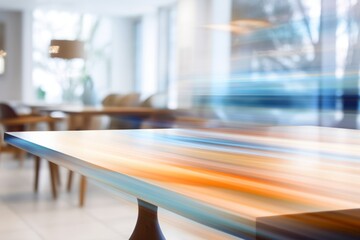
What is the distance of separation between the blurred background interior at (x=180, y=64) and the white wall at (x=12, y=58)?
16 mm

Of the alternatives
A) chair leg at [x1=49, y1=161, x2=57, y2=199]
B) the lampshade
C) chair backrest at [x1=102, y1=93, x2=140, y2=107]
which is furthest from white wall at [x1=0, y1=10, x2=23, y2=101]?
chair leg at [x1=49, y1=161, x2=57, y2=199]

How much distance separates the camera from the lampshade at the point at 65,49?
205 inches

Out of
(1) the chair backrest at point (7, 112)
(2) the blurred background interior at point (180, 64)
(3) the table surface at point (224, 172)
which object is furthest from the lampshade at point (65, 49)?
(3) the table surface at point (224, 172)

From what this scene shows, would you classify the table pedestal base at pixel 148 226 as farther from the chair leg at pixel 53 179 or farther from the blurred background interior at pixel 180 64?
the chair leg at pixel 53 179

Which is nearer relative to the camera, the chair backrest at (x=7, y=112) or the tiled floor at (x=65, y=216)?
the tiled floor at (x=65, y=216)

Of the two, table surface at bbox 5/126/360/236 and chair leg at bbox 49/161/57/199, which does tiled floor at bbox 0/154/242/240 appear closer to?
chair leg at bbox 49/161/57/199

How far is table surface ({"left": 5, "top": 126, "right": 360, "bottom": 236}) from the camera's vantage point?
520 millimetres

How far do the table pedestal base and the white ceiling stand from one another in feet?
20.9

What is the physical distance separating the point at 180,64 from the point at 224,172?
6794 millimetres

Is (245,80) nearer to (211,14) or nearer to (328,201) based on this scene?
(211,14)

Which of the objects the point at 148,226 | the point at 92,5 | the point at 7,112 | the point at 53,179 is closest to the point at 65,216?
the point at 53,179

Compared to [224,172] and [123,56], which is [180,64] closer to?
[123,56]

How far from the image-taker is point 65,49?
522 centimetres

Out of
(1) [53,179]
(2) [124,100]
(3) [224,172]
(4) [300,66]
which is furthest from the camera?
(2) [124,100]
